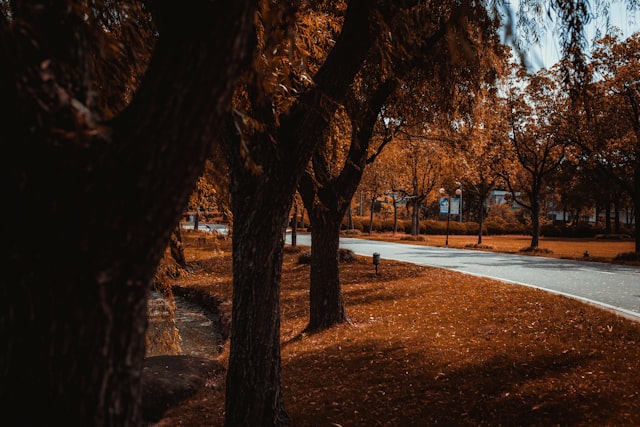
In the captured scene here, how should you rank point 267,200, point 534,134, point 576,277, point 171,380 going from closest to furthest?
point 267,200 < point 171,380 < point 576,277 < point 534,134

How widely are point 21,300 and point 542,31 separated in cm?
514

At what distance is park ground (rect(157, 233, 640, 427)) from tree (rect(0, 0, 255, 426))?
144 inches

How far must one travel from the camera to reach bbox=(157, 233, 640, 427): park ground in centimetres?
507

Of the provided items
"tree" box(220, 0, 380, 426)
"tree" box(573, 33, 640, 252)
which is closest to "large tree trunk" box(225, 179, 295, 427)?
"tree" box(220, 0, 380, 426)

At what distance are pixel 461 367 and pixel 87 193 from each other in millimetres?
5667

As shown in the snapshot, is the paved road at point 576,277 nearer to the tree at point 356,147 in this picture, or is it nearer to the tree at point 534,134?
the tree at point 356,147

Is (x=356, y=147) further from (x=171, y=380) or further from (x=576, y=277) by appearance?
(x=576, y=277)

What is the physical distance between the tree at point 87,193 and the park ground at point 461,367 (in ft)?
12.0

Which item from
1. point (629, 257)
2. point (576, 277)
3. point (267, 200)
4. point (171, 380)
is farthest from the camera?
point (629, 257)

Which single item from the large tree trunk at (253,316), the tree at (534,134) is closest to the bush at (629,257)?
the tree at (534,134)

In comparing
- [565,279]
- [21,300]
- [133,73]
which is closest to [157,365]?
[133,73]

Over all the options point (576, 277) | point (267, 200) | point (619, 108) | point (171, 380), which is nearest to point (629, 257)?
point (619, 108)

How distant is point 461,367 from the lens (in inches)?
250

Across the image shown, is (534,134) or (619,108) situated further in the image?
(534,134)
